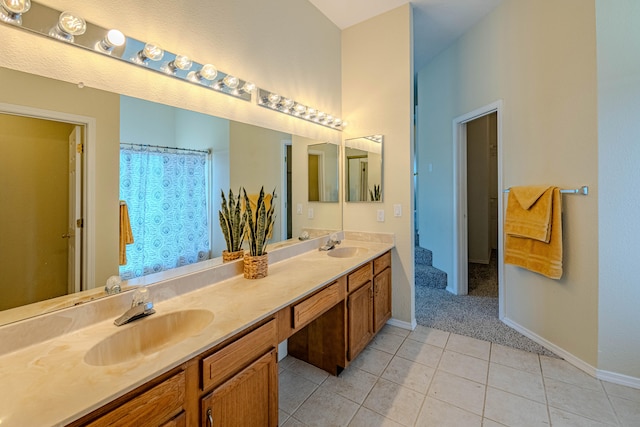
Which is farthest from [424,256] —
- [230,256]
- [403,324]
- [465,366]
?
[230,256]

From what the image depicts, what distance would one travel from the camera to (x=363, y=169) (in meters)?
2.78

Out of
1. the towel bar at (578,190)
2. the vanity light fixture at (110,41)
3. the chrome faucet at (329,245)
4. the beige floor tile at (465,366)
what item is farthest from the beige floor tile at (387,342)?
the vanity light fixture at (110,41)

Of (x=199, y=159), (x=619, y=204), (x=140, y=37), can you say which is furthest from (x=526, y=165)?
(x=140, y=37)

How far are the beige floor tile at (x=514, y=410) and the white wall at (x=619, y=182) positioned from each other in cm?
71

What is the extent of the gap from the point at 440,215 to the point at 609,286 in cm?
188

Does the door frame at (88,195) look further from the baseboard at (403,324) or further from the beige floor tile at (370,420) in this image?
the baseboard at (403,324)

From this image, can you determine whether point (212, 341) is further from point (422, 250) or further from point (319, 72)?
point (422, 250)

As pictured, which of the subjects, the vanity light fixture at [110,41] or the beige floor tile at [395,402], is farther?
the beige floor tile at [395,402]

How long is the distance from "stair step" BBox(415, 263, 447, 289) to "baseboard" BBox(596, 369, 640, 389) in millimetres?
1717

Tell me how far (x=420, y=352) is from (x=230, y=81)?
2452mm

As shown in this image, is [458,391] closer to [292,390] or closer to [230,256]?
[292,390]

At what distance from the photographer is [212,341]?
91 cm

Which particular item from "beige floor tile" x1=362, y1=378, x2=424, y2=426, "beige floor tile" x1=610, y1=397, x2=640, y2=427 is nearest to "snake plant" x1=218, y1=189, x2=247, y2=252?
"beige floor tile" x1=362, y1=378, x2=424, y2=426

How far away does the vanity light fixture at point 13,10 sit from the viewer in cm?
95
